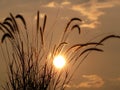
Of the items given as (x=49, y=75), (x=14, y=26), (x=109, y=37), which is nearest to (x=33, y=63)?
(x=49, y=75)

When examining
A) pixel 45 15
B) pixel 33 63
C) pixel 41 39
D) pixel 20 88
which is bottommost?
pixel 20 88

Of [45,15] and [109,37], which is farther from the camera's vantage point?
[45,15]

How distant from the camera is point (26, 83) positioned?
5.93m

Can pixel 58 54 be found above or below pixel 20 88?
above

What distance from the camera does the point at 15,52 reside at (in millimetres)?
6188

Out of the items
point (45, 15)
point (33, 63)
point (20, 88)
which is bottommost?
point (20, 88)

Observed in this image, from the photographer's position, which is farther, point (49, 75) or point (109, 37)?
point (49, 75)

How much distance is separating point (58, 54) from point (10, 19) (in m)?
1.26

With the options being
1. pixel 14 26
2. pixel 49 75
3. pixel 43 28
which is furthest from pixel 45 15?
pixel 49 75

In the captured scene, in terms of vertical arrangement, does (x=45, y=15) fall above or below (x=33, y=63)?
above

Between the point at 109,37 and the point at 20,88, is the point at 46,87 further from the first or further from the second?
the point at 109,37

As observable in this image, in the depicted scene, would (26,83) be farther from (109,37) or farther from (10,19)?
(109,37)

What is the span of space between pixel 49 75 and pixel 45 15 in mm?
1284

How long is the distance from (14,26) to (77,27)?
131 centimetres
